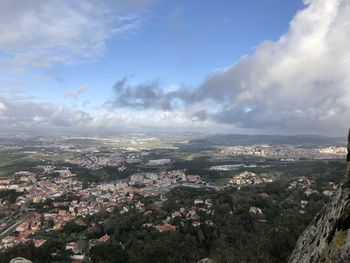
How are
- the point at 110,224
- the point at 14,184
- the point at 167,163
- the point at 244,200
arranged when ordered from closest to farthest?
1. the point at 110,224
2. the point at 244,200
3. the point at 14,184
4. the point at 167,163

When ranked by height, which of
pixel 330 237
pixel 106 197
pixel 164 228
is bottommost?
pixel 106 197

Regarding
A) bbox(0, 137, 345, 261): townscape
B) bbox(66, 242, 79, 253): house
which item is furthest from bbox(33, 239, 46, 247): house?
bbox(66, 242, 79, 253): house

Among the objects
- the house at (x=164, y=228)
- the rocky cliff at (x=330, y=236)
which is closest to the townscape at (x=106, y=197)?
the house at (x=164, y=228)

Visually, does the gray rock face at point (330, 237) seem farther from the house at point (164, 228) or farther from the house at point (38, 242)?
the house at point (38, 242)

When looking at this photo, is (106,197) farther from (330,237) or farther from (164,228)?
(330,237)

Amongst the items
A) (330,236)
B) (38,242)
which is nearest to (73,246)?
(38,242)

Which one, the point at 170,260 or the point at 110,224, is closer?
the point at 170,260

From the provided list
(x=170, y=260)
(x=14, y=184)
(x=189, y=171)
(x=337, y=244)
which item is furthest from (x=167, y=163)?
(x=337, y=244)

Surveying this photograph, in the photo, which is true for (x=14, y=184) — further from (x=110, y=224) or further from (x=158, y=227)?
(x=158, y=227)

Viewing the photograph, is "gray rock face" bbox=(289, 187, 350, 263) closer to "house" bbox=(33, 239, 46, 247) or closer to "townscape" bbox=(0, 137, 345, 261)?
"townscape" bbox=(0, 137, 345, 261)
